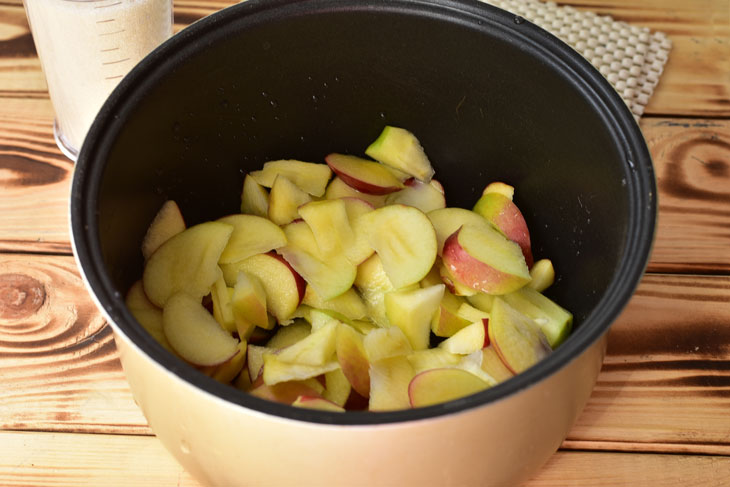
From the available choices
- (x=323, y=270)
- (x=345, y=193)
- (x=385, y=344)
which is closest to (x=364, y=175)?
(x=345, y=193)

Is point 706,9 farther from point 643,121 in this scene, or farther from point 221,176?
point 221,176

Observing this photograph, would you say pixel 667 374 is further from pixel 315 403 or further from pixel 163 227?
pixel 163 227

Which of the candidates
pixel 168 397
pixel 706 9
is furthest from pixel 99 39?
pixel 706 9

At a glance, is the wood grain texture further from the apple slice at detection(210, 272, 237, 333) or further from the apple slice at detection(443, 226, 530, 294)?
the apple slice at detection(443, 226, 530, 294)

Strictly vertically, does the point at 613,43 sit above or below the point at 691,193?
above

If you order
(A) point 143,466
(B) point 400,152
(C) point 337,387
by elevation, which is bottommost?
(A) point 143,466

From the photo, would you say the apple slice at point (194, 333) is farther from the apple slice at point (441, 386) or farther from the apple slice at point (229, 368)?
the apple slice at point (441, 386)
